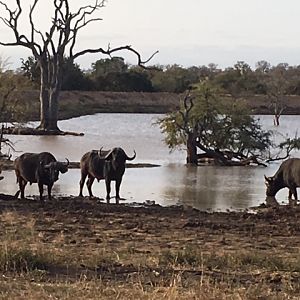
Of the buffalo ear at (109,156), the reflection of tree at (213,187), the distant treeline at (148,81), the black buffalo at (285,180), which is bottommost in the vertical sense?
the reflection of tree at (213,187)

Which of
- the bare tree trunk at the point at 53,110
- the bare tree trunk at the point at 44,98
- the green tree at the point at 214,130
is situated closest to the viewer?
the green tree at the point at 214,130

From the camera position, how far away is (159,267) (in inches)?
396

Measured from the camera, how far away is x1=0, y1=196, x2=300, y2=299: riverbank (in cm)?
848

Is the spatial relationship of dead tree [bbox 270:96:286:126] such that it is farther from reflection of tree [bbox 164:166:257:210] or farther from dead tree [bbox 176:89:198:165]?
reflection of tree [bbox 164:166:257:210]

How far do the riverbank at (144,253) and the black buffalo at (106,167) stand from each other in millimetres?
3023

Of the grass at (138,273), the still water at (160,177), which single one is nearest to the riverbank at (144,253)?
the grass at (138,273)

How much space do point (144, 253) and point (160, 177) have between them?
54.1 ft

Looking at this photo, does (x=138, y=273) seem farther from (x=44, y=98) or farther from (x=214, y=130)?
(x=44, y=98)

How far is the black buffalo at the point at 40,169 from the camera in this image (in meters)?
19.7

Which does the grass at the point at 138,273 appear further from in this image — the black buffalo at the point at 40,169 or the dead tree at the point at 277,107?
the dead tree at the point at 277,107

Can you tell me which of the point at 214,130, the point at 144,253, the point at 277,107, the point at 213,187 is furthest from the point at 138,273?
the point at 277,107

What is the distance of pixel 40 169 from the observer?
65.0 feet

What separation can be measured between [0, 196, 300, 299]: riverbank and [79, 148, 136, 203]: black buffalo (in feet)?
9.92

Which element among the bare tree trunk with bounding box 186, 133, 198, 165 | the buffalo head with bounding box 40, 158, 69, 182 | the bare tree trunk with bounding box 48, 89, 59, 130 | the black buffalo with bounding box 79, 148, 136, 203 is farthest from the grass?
the bare tree trunk with bounding box 48, 89, 59, 130
